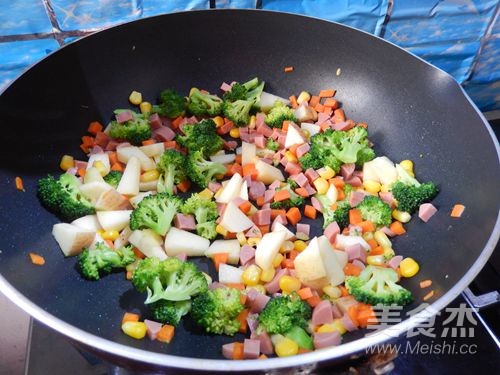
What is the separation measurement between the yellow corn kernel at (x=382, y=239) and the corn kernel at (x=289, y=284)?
0.37m

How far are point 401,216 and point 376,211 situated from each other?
0.11 m

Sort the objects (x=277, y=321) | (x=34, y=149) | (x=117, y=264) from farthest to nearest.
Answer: (x=34, y=149) → (x=117, y=264) → (x=277, y=321)

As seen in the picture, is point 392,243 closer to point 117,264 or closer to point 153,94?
point 117,264

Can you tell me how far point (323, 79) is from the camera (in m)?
2.08

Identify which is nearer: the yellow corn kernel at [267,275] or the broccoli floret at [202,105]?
the yellow corn kernel at [267,275]

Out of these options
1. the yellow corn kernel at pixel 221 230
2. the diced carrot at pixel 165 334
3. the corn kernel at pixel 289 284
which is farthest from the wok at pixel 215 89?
the corn kernel at pixel 289 284

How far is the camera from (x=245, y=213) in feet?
5.67

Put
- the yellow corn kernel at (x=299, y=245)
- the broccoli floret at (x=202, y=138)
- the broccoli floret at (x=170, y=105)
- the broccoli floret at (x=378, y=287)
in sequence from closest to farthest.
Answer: the broccoli floret at (x=378, y=287), the yellow corn kernel at (x=299, y=245), the broccoli floret at (x=202, y=138), the broccoli floret at (x=170, y=105)

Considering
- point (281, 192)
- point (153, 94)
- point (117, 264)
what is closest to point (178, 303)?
point (117, 264)

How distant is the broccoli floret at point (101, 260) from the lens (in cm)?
148

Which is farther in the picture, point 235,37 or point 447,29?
point 447,29

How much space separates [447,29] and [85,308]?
2071 millimetres

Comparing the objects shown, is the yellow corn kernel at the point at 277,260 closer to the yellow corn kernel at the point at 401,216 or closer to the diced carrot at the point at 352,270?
the diced carrot at the point at 352,270

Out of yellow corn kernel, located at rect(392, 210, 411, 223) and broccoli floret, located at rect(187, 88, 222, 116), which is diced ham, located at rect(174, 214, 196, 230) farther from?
yellow corn kernel, located at rect(392, 210, 411, 223)
